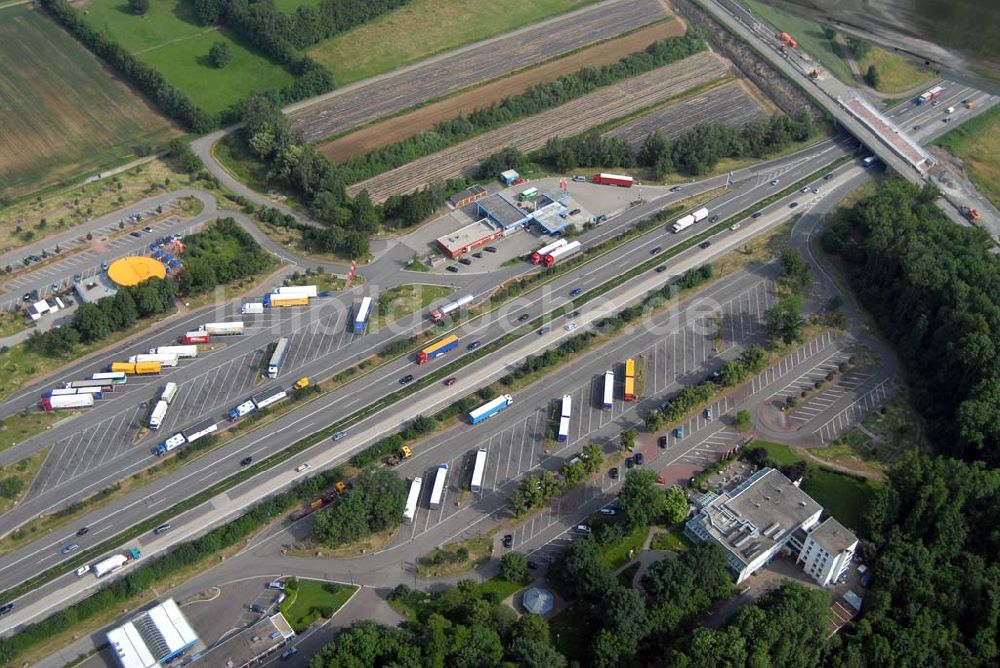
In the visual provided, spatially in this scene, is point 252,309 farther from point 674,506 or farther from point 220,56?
point 220,56

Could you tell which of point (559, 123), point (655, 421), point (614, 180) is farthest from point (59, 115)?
point (655, 421)

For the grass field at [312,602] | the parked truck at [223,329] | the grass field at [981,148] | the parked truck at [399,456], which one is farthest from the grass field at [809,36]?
the grass field at [312,602]

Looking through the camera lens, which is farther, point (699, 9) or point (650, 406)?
point (699, 9)

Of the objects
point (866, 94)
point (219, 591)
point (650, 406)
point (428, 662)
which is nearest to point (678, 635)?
Result: point (428, 662)

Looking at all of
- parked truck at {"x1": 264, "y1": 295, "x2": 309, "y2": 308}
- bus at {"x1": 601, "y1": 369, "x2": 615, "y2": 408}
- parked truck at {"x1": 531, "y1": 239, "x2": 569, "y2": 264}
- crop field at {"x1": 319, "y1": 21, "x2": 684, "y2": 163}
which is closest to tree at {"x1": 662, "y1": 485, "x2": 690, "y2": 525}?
bus at {"x1": 601, "y1": 369, "x2": 615, "y2": 408}

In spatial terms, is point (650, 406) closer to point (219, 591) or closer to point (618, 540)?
point (618, 540)

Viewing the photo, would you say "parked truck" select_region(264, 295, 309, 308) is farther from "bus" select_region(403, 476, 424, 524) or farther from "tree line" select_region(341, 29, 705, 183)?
"bus" select_region(403, 476, 424, 524)

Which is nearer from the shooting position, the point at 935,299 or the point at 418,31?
the point at 935,299
